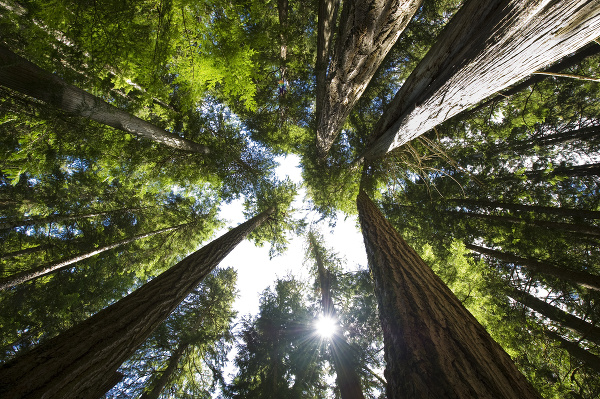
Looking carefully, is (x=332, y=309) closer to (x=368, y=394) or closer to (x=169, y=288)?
(x=368, y=394)

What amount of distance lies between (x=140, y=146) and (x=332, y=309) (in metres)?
10.0

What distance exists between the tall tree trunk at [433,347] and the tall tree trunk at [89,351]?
262 cm

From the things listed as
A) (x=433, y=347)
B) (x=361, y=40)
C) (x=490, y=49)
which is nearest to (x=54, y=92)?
(x=361, y=40)

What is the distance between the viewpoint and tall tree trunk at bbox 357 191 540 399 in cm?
130

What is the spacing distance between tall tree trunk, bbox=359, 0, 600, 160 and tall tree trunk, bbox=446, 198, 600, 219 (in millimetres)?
5227

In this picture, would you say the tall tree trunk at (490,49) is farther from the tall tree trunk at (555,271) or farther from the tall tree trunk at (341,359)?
the tall tree trunk at (341,359)

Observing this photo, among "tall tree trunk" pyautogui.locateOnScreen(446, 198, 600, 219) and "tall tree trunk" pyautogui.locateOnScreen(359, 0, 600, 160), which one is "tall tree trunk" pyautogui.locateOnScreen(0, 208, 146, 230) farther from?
"tall tree trunk" pyautogui.locateOnScreen(446, 198, 600, 219)

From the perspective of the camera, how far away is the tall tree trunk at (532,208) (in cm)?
518

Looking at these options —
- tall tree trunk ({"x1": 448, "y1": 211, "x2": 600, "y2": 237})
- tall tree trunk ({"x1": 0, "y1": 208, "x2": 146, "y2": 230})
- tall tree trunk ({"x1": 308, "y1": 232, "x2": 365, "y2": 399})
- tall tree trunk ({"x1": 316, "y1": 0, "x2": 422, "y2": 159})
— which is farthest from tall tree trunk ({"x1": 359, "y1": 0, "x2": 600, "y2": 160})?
tall tree trunk ({"x1": 0, "y1": 208, "x2": 146, "y2": 230})

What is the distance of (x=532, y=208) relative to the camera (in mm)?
5766

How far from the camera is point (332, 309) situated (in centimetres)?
992

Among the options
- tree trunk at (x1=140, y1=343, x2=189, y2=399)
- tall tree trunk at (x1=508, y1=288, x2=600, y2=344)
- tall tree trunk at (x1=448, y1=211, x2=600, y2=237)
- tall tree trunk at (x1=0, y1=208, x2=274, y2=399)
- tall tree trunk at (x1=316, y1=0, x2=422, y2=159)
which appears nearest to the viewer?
tall tree trunk at (x1=0, y1=208, x2=274, y2=399)

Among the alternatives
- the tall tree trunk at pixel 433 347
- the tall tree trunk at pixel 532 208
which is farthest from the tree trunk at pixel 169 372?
the tall tree trunk at pixel 532 208

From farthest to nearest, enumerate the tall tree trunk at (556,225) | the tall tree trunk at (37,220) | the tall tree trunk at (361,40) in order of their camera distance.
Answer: the tall tree trunk at (37,220)
the tall tree trunk at (556,225)
the tall tree trunk at (361,40)
